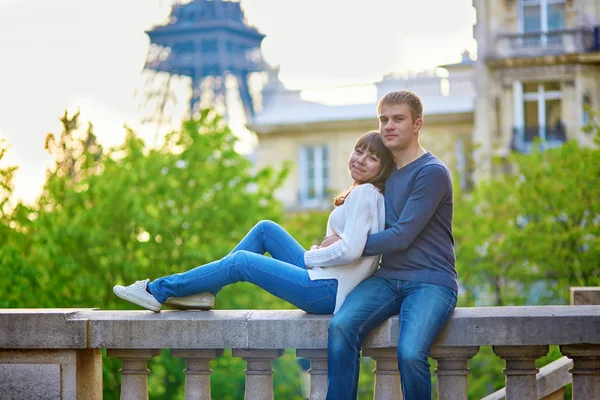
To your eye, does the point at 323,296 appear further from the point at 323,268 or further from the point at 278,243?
the point at 278,243

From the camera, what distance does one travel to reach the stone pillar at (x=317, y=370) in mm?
5973

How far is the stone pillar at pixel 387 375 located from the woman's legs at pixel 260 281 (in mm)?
408

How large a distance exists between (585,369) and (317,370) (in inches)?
58.1

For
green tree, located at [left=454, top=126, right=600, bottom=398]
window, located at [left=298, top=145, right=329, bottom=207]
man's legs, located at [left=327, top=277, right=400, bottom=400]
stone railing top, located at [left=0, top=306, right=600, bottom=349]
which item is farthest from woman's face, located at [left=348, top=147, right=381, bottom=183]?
window, located at [left=298, top=145, right=329, bottom=207]

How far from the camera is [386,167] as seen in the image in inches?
247

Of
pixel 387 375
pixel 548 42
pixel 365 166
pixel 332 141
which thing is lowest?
pixel 387 375

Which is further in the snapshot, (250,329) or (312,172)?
(312,172)

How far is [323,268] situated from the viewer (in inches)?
244

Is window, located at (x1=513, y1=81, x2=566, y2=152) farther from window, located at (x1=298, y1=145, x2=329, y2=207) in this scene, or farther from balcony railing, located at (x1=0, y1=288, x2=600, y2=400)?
balcony railing, located at (x1=0, y1=288, x2=600, y2=400)

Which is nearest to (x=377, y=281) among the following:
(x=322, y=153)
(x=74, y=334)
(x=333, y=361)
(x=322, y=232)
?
(x=333, y=361)

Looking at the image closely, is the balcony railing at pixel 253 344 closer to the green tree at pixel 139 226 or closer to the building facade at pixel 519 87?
the green tree at pixel 139 226

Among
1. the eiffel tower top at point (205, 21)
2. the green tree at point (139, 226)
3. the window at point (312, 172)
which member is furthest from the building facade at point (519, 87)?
the eiffel tower top at point (205, 21)

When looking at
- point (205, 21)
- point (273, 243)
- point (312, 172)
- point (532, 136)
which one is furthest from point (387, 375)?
point (205, 21)

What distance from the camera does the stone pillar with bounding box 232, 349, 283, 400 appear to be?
19.7 feet
